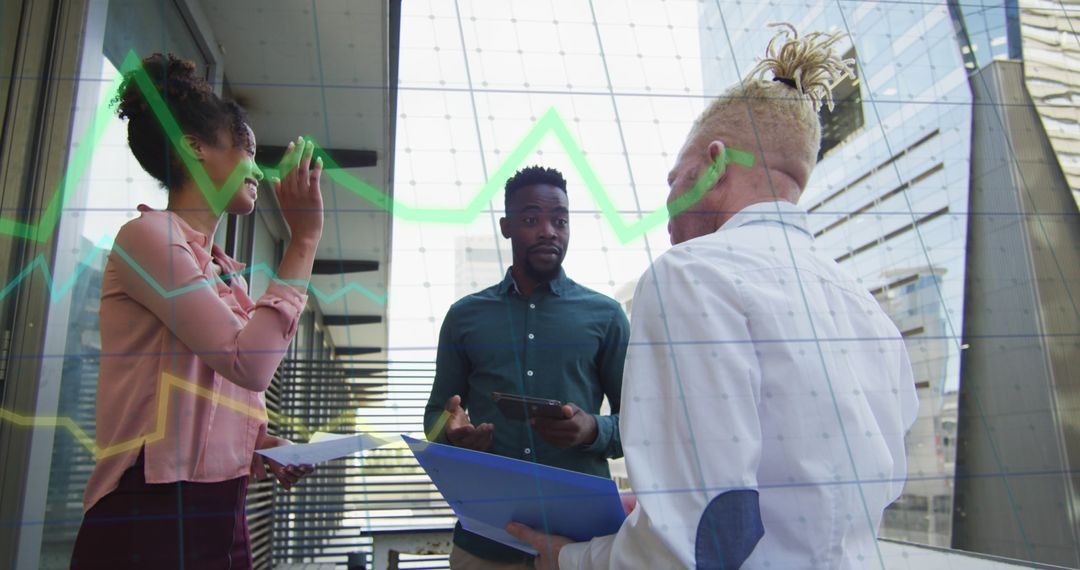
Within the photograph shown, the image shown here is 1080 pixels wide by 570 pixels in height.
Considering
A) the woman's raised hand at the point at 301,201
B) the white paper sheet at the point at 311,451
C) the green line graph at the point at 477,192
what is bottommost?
the white paper sheet at the point at 311,451

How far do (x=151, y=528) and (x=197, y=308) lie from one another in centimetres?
22

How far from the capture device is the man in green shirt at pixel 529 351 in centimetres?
112

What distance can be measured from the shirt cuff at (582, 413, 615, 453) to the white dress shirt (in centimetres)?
33

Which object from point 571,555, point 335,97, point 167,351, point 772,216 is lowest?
point 571,555

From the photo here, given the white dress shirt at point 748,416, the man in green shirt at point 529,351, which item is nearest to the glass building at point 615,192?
the man in green shirt at point 529,351

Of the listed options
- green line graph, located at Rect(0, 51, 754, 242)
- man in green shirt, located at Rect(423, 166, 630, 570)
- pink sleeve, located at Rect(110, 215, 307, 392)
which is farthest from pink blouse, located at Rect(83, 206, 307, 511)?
man in green shirt, located at Rect(423, 166, 630, 570)

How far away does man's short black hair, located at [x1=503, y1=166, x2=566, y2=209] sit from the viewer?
3.49ft

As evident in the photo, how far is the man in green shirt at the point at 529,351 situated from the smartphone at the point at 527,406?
0.16 metres

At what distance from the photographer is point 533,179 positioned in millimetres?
1115

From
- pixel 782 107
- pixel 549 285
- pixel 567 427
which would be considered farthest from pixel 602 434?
pixel 782 107

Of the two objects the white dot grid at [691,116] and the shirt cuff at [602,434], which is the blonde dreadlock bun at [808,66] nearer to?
the white dot grid at [691,116]

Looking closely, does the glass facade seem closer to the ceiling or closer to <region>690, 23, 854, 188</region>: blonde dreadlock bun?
<region>690, 23, 854, 188</region>: blonde dreadlock bun

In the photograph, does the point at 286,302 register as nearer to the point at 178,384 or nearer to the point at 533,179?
the point at 178,384

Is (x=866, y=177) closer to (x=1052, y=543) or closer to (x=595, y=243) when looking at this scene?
(x=595, y=243)
